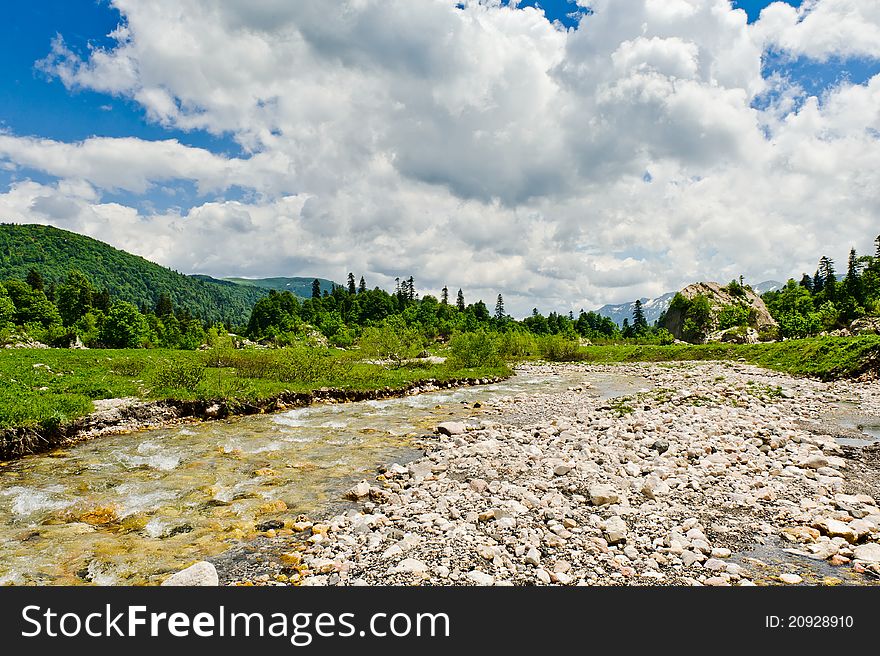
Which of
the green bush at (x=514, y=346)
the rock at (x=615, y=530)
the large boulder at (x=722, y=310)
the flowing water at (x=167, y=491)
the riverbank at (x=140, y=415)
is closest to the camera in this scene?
the rock at (x=615, y=530)

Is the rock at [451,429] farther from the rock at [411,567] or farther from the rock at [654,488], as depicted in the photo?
the rock at [411,567]

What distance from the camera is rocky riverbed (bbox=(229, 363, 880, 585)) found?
655cm

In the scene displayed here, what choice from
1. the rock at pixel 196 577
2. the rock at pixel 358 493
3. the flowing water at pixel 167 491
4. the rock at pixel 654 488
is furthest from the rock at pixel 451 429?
the rock at pixel 196 577

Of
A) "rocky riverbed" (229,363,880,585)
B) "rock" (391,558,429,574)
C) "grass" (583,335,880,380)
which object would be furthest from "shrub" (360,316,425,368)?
"rock" (391,558,429,574)

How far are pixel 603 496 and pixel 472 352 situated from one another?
159ft

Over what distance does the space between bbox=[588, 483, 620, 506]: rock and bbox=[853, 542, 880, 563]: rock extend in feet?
11.8

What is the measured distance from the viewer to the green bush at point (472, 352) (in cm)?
5656

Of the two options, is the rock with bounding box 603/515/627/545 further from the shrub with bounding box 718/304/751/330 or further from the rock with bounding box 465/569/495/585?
the shrub with bounding box 718/304/751/330

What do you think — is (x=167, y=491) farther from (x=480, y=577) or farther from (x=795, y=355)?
(x=795, y=355)

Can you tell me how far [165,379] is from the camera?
25.0 metres

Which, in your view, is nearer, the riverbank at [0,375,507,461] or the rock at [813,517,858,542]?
the rock at [813,517,858,542]

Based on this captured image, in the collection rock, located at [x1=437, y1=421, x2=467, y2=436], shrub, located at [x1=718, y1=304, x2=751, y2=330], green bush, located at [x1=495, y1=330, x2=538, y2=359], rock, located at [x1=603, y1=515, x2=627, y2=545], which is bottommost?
rock, located at [x1=437, y1=421, x2=467, y2=436]

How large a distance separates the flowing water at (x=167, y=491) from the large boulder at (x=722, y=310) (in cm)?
12762

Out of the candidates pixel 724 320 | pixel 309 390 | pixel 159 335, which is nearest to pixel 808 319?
pixel 724 320
